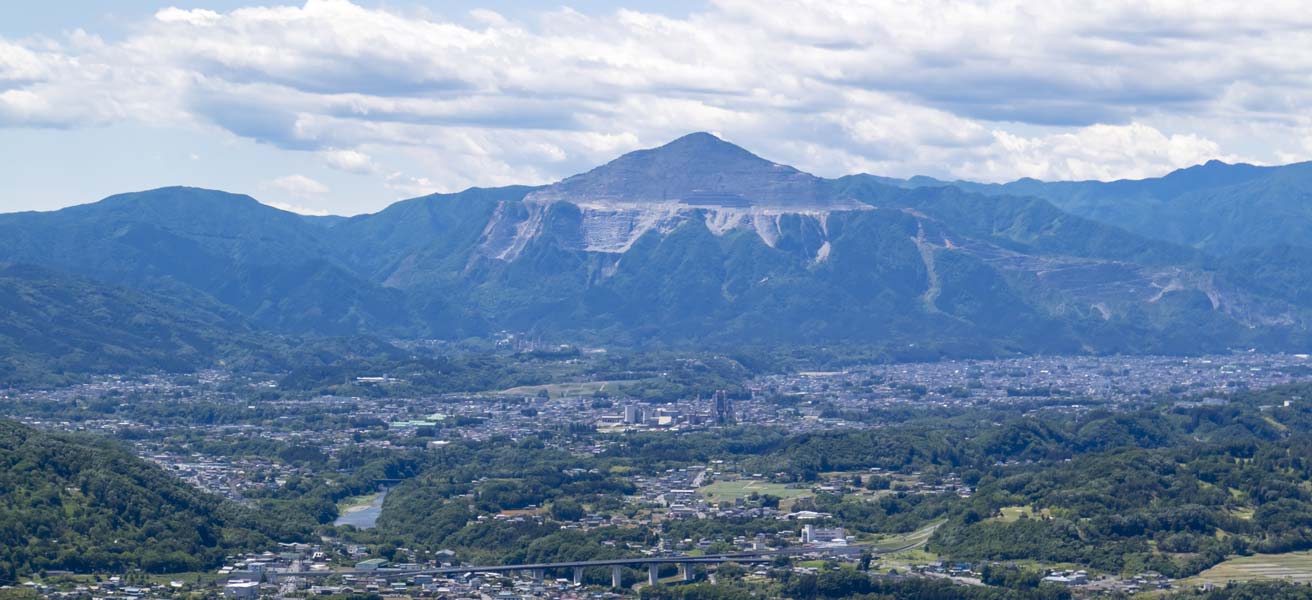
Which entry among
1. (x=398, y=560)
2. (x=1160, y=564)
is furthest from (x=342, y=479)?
(x=1160, y=564)

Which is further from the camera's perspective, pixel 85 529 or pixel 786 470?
pixel 786 470

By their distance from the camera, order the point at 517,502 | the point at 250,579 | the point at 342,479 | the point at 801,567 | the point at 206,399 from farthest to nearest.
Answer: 1. the point at 206,399
2. the point at 342,479
3. the point at 517,502
4. the point at 801,567
5. the point at 250,579

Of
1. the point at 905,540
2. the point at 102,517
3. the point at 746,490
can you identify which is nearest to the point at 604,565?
the point at 905,540

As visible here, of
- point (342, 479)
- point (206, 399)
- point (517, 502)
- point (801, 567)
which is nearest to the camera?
point (801, 567)

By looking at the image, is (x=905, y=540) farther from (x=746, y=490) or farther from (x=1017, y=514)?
(x=746, y=490)

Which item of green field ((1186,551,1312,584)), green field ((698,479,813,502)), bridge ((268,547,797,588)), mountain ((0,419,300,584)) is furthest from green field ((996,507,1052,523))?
mountain ((0,419,300,584))

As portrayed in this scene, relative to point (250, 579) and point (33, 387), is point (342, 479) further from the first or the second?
point (33, 387)
